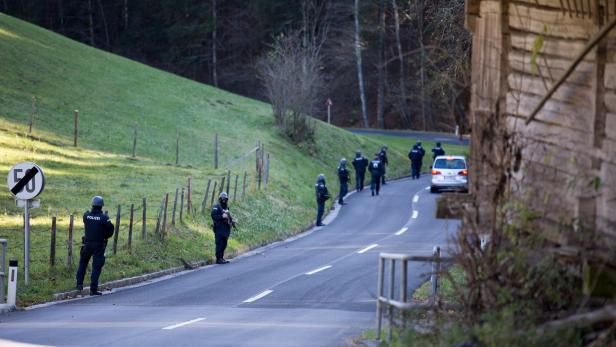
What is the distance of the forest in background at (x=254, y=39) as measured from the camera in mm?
75062

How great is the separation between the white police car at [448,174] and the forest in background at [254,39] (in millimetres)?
28382

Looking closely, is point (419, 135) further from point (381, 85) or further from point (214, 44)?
point (214, 44)

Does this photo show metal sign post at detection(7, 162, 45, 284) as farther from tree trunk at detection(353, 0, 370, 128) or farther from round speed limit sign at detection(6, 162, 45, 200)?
tree trunk at detection(353, 0, 370, 128)

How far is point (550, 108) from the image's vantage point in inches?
392

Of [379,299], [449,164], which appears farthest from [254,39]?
[379,299]

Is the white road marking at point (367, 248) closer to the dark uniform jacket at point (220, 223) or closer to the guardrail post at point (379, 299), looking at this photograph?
the dark uniform jacket at point (220, 223)

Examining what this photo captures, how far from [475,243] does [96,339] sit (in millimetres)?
6733

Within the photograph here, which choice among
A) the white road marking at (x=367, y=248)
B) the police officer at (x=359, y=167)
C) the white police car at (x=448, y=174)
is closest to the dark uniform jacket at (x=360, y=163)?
the police officer at (x=359, y=167)

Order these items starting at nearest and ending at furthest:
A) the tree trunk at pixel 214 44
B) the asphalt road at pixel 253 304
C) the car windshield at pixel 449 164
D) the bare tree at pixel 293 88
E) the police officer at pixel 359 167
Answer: the asphalt road at pixel 253 304 < the car windshield at pixel 449 164 < the police officer at pixel 359 167 < the bare tree at pixel 293 88 < the tree trunk at pixel 214 44

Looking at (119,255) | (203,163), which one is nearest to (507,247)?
(119,255)

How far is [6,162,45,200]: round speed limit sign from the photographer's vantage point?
20750mm

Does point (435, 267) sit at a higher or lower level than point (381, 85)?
lower

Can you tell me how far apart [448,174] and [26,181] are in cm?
2494

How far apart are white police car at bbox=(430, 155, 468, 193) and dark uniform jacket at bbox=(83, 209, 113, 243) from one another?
23781mm
